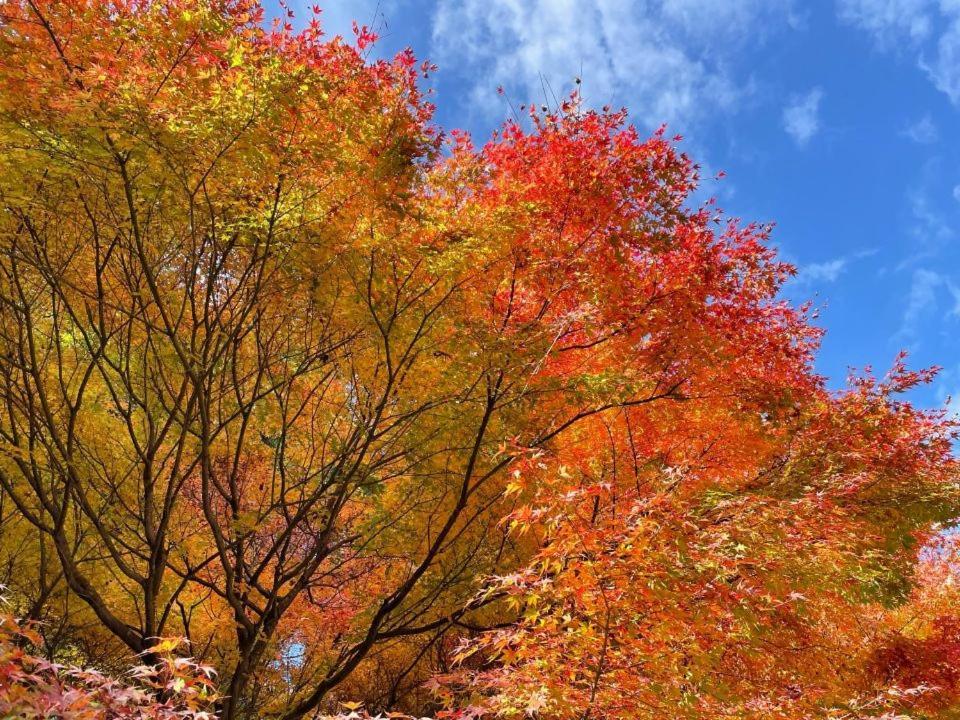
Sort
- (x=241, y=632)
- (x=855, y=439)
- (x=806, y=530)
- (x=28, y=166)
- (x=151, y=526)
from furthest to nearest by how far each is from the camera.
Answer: (x=855, y=439) → (x=241, y=632) → (x=151, y=526) → (x=806, y=530) → (x=28, y=166)

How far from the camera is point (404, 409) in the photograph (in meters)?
7.37

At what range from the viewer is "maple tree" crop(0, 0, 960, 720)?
196 inches

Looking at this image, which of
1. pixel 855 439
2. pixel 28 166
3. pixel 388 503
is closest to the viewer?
pixel 28 166

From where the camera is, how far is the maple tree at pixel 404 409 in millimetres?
4973

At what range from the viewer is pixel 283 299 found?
287 inches

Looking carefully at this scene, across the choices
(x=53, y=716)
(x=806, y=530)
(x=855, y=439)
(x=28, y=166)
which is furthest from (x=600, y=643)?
(x=855, y=439)

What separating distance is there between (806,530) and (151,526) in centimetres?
595

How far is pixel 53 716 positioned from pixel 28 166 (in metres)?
4.01

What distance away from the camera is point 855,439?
10461 millimetres

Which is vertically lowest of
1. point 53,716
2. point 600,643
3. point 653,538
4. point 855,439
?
point 53,716

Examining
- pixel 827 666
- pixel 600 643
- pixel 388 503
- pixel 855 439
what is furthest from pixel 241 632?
pixel 855 439

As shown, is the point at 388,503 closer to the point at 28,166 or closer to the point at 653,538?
the point at 653,538

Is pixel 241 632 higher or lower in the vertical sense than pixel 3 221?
lower

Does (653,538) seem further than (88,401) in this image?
No
